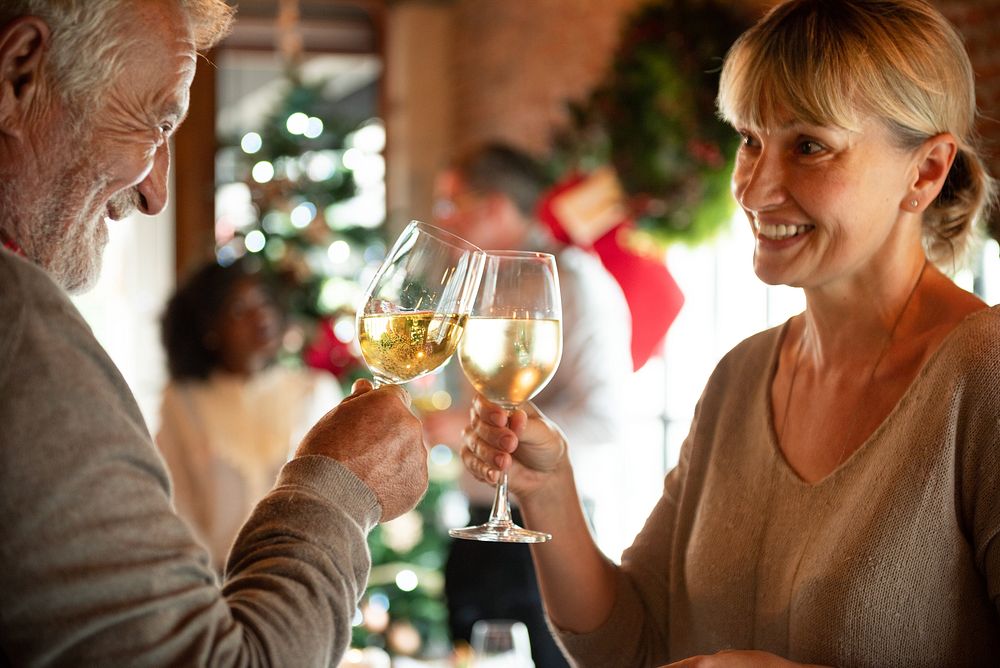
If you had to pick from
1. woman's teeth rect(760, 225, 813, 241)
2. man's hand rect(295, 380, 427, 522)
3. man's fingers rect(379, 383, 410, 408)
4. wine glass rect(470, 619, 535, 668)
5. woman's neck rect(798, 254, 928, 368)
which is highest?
woman's teeth rect(760, 225, 813, 241)

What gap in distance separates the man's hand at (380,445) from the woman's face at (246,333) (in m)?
3.41

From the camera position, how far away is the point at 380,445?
4.09 ft

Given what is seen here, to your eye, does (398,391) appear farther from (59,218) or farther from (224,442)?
(224,442)

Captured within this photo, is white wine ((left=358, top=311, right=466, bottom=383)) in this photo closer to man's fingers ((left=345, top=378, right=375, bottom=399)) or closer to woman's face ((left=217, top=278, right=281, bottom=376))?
man's fingers ((left=345, top=378, right=375, bottom=399))

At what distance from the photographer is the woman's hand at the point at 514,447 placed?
1587mm

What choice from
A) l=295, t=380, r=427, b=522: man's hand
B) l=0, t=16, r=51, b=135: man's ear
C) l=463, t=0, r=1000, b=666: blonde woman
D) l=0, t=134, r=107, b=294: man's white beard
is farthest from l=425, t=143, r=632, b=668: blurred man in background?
l=0, t=16, r=51, b=135: man's ear

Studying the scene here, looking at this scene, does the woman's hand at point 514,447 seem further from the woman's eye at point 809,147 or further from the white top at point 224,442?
the white top at point 224,442

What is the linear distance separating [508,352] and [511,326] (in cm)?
3

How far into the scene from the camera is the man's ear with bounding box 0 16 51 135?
3.73 ft

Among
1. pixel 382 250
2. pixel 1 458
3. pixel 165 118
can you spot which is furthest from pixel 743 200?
pixel 382 250

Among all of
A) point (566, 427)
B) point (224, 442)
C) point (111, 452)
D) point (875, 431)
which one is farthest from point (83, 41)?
point (224, 442)

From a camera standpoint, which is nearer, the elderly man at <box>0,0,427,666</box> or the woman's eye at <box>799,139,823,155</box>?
the elderly man at <box>0,0,427,666</box>

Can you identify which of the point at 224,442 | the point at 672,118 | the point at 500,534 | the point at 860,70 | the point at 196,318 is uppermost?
the point at 672,118

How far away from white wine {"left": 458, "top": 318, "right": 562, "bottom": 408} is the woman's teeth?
0.32m
